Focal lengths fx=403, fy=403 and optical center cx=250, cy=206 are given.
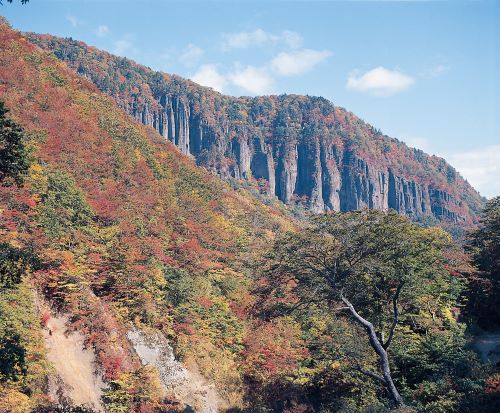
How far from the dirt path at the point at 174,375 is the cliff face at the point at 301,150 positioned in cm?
12859

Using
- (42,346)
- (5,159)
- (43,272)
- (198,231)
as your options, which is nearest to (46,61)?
(198,231)

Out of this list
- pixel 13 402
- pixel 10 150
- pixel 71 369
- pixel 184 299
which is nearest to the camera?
pixel 10 150

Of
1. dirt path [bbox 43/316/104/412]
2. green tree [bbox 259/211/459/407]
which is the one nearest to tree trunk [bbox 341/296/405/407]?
green tree [bbox 259/211/459/407]

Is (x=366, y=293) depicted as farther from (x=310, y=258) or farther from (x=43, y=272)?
(x=43, y=272)

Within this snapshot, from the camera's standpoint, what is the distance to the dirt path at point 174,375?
19.0 m

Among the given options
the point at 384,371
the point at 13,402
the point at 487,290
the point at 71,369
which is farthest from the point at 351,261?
the point at 71,369

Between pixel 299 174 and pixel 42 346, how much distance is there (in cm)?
16744

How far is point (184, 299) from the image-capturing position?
23.1 metres

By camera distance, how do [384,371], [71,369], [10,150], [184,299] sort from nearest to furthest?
[10,150]
[384,371]
[71,369]
[184,299]

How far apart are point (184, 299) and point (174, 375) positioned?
14.9ft

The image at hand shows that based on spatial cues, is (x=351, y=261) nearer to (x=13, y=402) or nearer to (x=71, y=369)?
(x=13, y=402)

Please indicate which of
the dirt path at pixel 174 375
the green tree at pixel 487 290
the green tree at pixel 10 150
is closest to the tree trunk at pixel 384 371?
the dirt path at pixel 174 375

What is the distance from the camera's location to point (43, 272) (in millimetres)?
18156

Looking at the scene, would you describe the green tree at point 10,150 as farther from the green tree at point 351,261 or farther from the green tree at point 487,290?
the green tree at point 487,290
